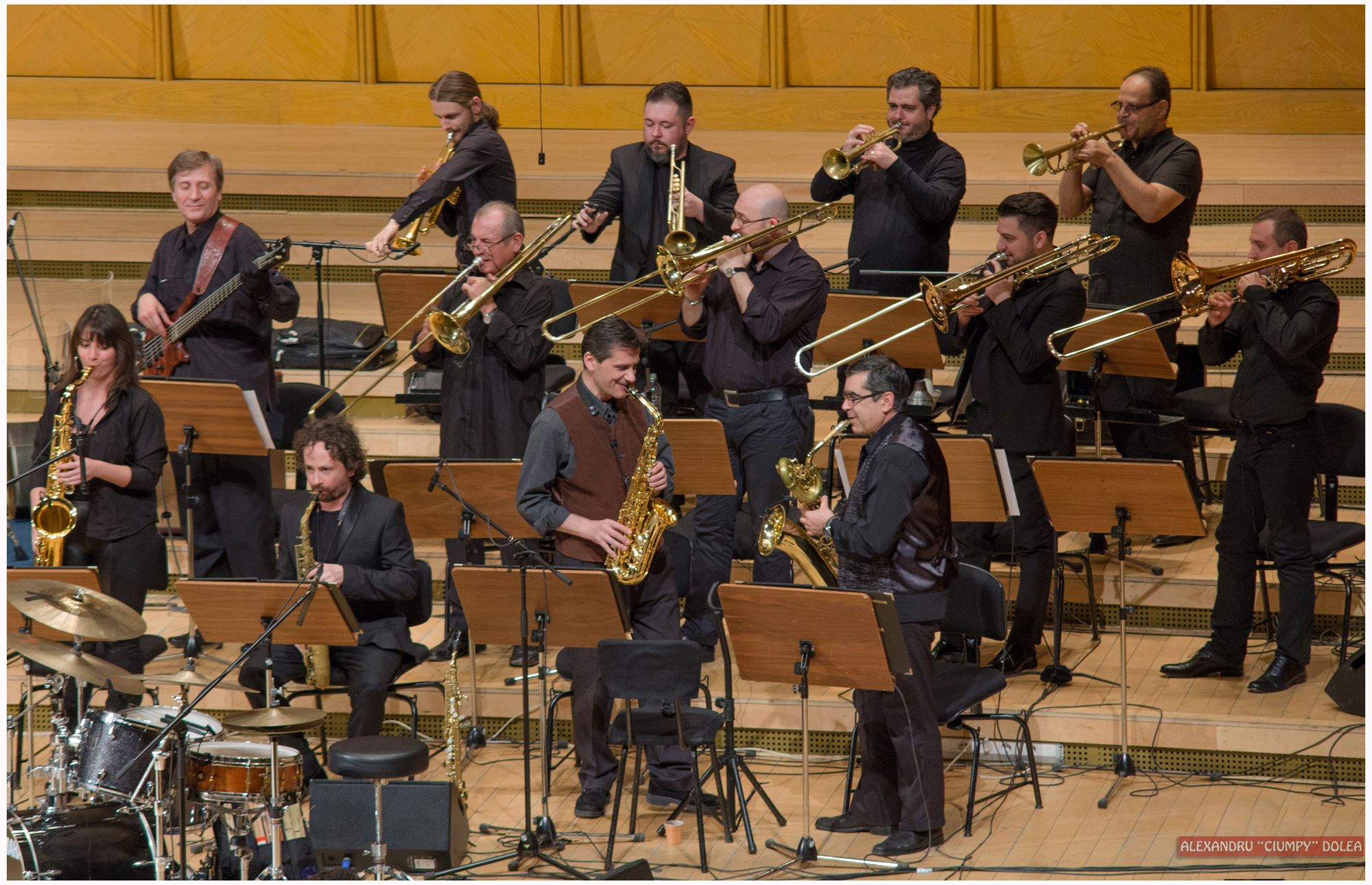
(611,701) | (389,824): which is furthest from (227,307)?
(389,824)

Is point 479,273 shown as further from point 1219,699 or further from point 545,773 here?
point 1219,699

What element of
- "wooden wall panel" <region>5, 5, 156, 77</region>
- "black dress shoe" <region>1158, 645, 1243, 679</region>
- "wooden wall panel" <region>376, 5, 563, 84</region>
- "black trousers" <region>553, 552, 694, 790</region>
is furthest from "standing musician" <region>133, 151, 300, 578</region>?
"wooden wall panel" <region>5, 5, 156, 77</region>

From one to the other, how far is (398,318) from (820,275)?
5.95 ft

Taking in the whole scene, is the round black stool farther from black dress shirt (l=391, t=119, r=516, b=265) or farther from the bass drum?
black dress shirt (l=391, t=119, r=516, b=265)

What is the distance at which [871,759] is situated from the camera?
5.53 meters

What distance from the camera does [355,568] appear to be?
5.80m

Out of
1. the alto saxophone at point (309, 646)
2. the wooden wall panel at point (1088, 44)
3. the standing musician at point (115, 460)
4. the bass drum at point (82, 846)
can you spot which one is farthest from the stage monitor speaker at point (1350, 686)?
the wooden wall panel at point (1088, 44)

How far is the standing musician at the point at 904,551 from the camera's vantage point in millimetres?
5262

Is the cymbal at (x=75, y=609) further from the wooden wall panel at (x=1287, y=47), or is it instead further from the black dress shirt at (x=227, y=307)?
the wooden wall panel at (x=1287, y=47)

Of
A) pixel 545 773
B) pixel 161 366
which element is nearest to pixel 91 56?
pixel 161 366

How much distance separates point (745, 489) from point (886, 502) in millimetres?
1329

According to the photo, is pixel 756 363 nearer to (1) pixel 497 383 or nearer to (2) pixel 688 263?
(2) pixel 688 263

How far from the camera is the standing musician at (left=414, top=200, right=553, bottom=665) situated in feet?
20.7

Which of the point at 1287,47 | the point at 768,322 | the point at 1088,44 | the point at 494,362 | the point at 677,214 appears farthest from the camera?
the point at 1088,44
